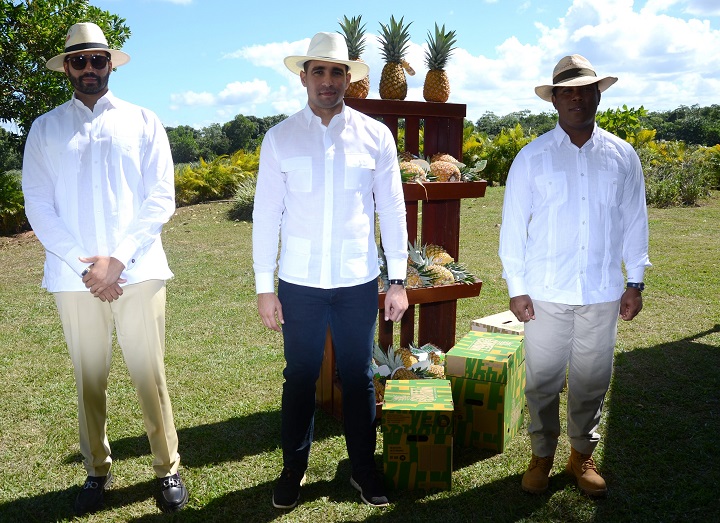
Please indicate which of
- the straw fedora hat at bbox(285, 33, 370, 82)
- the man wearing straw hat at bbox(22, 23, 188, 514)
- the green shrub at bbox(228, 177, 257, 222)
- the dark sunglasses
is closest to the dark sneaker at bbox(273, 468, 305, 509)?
the man wearing straw hat at bbox(22, 23, 188, 514)

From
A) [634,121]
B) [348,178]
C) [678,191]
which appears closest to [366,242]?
[348,178]

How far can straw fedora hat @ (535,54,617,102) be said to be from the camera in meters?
3.11

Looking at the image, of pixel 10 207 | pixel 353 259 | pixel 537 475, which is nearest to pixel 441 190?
pixel 353 259

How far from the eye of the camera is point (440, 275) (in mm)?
4469

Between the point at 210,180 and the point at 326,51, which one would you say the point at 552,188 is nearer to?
the point at 326,51

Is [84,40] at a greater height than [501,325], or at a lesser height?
greater

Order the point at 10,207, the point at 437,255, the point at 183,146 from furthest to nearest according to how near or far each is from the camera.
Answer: the point at 183,146, the point at 10,207, the point at 437,255

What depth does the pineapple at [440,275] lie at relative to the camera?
4465 mm

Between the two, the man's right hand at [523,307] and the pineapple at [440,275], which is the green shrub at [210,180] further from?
the man's right hand at [523,307]

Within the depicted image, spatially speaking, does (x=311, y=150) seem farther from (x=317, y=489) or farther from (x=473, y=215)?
(x=473, y=215)

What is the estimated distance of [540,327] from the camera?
3.37m

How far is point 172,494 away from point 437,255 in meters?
2.43

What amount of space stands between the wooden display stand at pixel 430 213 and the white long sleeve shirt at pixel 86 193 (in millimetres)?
1563

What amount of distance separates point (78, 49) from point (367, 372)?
218 centimetres
